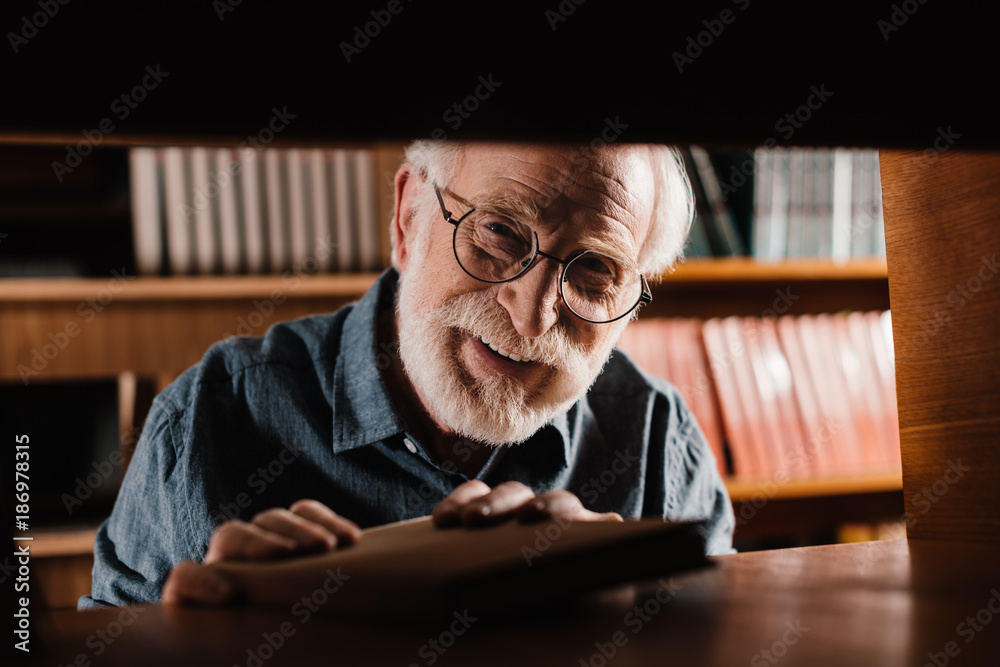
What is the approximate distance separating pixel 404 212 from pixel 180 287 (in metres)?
0.55

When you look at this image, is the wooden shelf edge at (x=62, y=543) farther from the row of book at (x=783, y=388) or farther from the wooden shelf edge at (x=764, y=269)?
the wooden shelf edge at (x=764, y=269)

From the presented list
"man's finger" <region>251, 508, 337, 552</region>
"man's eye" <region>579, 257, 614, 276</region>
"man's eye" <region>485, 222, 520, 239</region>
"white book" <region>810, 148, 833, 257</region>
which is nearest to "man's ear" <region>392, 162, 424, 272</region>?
"man's eye" <region>485, 222, 520, 239</region>

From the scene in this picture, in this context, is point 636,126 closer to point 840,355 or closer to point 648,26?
point 648,26

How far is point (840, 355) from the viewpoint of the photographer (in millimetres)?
1800

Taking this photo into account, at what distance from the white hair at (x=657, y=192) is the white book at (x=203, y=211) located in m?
0.46

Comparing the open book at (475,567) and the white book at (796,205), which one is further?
the white book at (796,205)

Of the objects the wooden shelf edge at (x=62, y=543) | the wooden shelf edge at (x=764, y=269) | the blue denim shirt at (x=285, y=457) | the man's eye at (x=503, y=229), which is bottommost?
the wooden shelf edge at (x=62, y=543)

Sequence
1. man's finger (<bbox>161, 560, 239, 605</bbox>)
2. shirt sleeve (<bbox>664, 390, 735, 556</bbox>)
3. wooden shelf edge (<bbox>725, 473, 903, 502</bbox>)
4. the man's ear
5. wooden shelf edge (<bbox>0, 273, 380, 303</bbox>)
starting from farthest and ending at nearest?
wooden shelf edge (<bbox>725, 473, 903, 502</bbox>) < wooden shelf edge (<bbox>0, 273, 380, 303</bbox>) < shirt sleeve (<bbox>664, 390, 735, 556</bbox>) < the man's ear < man's finger (<bbox>161, 560, 239, 605</bbox>)

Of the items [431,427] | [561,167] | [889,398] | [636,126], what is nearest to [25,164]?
[431,427]

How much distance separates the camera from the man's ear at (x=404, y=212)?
47.3 inches

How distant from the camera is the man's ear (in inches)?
47.3

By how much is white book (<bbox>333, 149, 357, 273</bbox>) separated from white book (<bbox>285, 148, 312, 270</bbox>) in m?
0.06

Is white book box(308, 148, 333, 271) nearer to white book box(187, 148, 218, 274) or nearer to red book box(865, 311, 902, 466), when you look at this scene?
white book box(187, 148, 218, 274)

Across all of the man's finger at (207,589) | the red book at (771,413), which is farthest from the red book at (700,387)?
the man's finger at (207,589)
